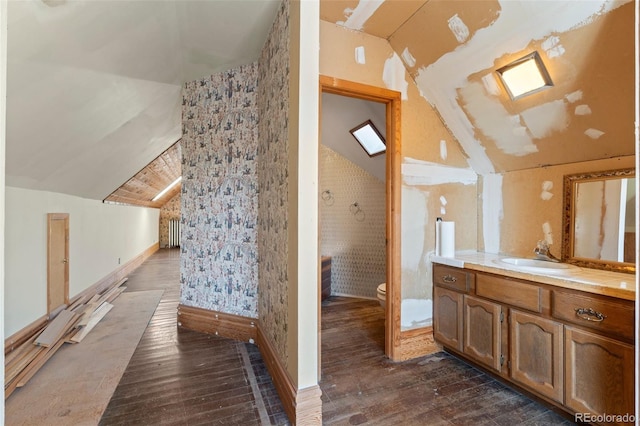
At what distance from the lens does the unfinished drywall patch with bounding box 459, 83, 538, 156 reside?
7.19 ft

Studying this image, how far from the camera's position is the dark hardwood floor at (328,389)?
171cm

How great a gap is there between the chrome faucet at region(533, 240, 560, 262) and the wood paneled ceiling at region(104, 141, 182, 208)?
510 centimetres

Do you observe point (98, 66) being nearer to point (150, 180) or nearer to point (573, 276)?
point (573, 276)

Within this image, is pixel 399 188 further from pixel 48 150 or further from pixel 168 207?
pixel 168 207

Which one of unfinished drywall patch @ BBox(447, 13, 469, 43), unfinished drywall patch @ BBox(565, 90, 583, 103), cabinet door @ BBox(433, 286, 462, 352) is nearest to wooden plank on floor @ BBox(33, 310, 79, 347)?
cabinet door @ BBox(433, 286, 462, 352)

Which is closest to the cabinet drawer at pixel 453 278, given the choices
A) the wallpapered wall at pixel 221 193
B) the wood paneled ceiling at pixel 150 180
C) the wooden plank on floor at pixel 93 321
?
the wallpapered wall at pixel 221 193

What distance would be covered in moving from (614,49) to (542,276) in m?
1.28

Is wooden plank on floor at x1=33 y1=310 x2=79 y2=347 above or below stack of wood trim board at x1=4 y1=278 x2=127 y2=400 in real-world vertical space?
above

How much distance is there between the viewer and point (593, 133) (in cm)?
188

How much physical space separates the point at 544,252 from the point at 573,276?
57cm

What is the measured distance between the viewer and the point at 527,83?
1.94m

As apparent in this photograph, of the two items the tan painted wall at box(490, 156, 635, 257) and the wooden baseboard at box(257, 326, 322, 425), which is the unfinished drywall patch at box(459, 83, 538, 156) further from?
the wooden baseboard at box(257, 326, 322, 425)

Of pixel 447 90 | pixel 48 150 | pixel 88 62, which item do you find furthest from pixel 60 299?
pixel 447 90

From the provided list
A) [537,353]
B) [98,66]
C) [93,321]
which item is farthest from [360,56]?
[93,321]
